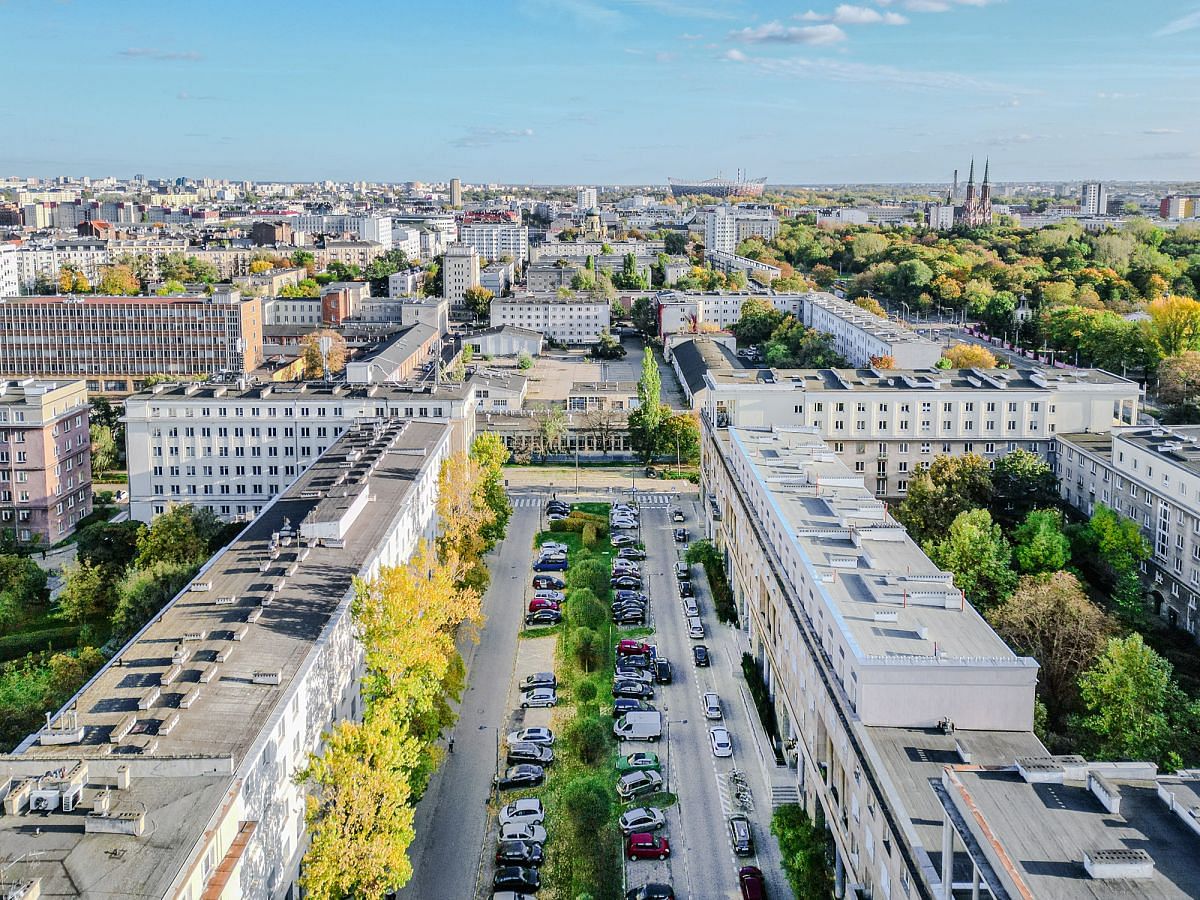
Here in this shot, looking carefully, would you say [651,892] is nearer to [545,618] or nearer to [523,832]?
[523,832]

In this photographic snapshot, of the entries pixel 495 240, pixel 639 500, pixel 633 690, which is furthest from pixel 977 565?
pixel 495 240

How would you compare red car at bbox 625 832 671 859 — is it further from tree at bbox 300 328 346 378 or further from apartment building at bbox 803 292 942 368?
tree at bbox 300 328 346 378

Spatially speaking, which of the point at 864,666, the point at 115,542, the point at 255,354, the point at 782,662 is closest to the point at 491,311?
the point at 255,354

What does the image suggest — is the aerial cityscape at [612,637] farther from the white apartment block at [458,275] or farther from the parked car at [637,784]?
the white apartment block at [458,275]

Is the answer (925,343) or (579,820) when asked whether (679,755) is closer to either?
(579,820)

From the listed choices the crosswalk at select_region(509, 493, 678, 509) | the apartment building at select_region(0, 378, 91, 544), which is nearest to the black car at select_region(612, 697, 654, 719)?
the crosswalk at select_region(509, 493, 678, 509)
